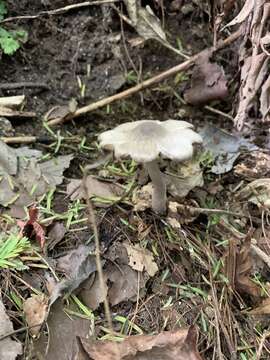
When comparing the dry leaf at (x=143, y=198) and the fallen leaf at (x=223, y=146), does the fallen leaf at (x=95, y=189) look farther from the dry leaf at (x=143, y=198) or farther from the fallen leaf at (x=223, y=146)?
the fallen leaf at (x=223, y=146)

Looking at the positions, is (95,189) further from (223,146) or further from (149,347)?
(149,347)

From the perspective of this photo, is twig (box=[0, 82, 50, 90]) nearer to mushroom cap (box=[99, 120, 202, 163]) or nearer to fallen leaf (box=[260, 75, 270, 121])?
mushroom cap (box=[99, 120, 202, 163])

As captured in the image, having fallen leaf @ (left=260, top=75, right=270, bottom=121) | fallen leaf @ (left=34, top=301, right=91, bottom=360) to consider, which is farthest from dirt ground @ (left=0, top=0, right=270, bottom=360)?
fallen leaf @ (left=260, top=75, right=270, bottom=121)

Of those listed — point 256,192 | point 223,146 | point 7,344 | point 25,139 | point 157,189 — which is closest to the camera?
point 7,344

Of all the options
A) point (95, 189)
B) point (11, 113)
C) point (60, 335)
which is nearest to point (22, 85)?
point (11, 113)

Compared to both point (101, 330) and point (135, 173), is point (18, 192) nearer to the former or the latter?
point (135, 173)
